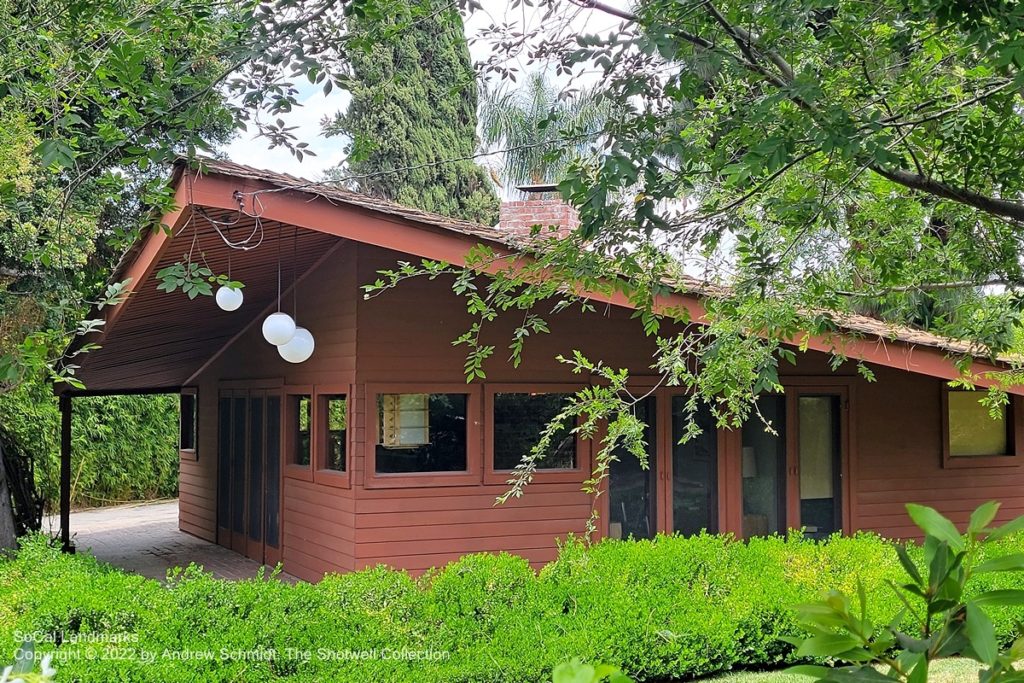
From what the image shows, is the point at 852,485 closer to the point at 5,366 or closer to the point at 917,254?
the point at 917,254

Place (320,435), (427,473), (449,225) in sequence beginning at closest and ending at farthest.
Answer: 1. (449,225)
2. (427,473)
3. (320,435)

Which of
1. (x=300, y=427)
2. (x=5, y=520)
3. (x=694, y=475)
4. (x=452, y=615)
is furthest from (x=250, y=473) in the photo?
(x=452, y=615)

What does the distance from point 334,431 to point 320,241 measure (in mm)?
1682

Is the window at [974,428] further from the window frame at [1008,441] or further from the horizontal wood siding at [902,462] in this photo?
the horizontal wood siding at [902,462]

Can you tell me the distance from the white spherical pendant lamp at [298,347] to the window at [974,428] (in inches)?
249

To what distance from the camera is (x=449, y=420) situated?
750 centimetres

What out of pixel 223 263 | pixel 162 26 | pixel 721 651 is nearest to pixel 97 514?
pixel 223 263

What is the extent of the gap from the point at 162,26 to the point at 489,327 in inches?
183

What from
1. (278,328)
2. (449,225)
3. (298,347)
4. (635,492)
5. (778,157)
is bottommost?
(635,492)

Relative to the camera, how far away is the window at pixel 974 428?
30.0ft

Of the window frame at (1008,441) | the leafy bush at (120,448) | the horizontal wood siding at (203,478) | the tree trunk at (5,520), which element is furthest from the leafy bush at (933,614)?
the leafy bush at (120,448)

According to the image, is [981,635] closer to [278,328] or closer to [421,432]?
[278,328]

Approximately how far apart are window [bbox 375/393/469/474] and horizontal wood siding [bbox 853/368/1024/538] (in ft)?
12.9

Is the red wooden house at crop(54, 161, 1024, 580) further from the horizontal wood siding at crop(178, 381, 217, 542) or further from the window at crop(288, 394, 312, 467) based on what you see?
the horizontal wood siding at crop(178, 381, 217, 542)
